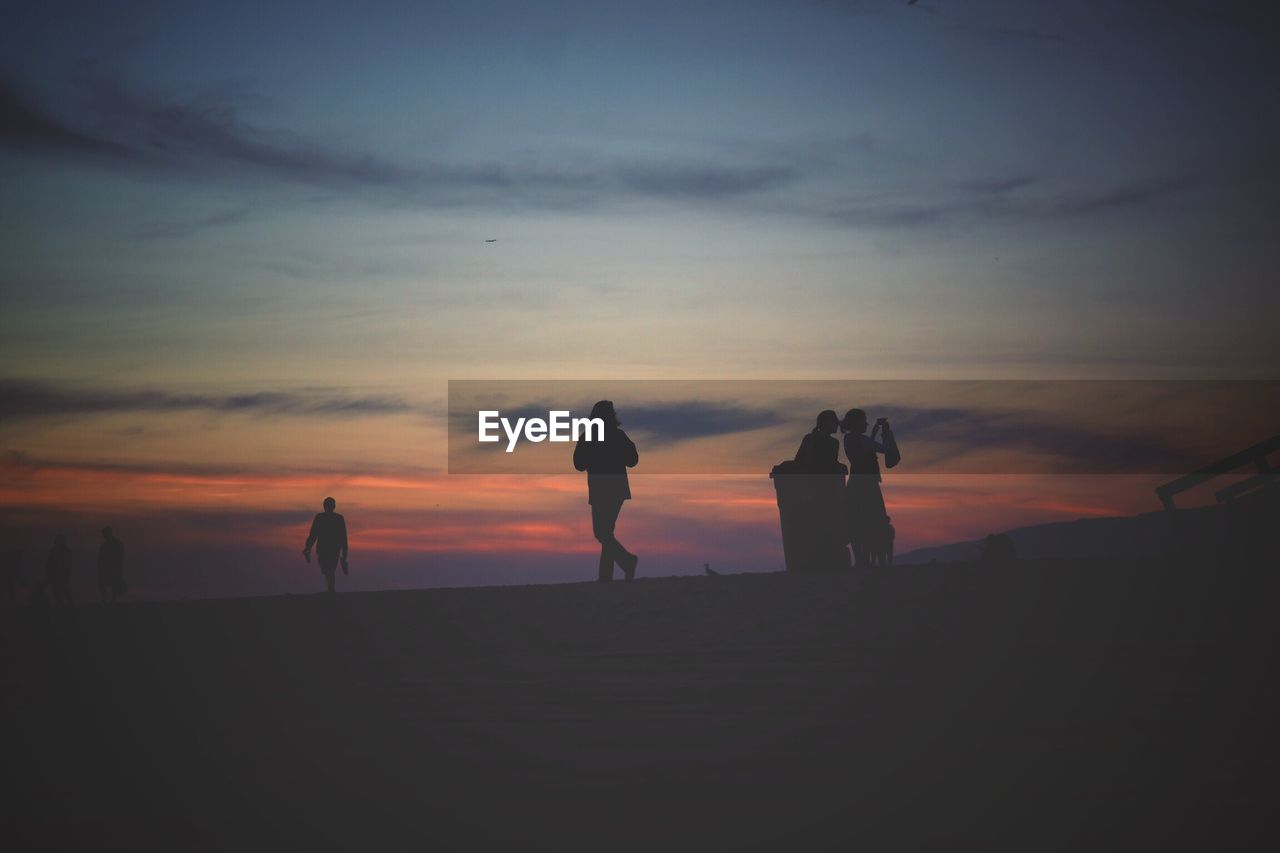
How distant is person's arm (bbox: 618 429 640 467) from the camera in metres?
15.6

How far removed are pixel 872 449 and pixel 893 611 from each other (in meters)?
3.89

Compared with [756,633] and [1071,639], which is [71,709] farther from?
[1071,639]

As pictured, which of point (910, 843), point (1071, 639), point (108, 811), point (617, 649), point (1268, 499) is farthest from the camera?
point (1268, 499)

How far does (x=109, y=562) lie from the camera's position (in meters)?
25.7

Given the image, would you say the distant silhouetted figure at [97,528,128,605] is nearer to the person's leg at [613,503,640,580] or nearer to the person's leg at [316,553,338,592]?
the person's leg at [316,553,338,592]

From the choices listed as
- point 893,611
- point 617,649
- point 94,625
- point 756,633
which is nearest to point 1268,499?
point 893,611

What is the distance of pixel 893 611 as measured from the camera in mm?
11320

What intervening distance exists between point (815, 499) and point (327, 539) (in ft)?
30.5

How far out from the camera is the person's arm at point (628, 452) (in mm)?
15578

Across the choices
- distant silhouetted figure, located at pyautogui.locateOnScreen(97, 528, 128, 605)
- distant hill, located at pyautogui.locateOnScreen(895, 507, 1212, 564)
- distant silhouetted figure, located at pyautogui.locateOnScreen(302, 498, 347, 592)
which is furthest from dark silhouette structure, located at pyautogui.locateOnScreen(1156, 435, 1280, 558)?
distant silhouetted figure, located at pyautogui.locateOnScreen(97, 528, 128, 605)

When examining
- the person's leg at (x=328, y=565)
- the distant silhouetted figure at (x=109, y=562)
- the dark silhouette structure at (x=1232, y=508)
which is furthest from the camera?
the distant silhouetted figure at (x=109, y=562)

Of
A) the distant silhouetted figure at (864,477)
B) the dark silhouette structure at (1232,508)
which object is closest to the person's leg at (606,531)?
→ the distant silhouetted figure at (864,477)

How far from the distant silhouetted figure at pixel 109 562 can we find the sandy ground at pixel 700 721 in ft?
40.4

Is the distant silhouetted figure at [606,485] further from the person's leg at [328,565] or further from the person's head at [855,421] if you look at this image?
the person's leg at [328,565]
